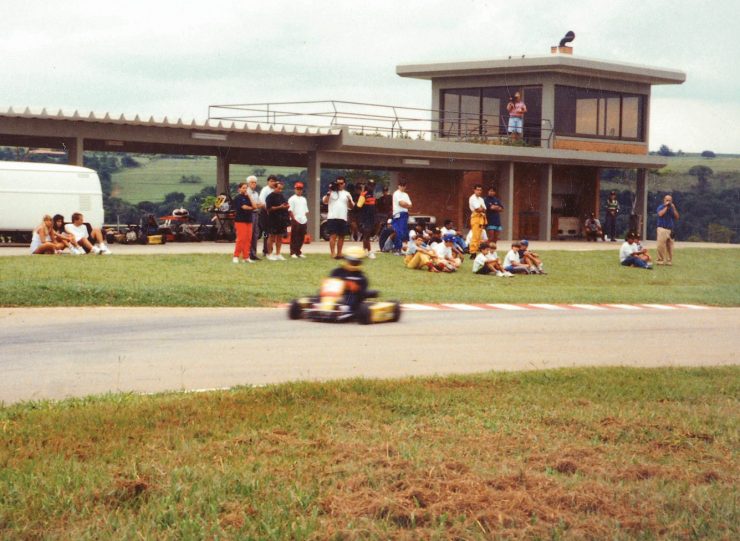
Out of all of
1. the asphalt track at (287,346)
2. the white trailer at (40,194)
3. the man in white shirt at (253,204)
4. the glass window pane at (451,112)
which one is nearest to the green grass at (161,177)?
the glass window pane at (451,112)

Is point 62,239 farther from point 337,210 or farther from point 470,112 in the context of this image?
point 470,112

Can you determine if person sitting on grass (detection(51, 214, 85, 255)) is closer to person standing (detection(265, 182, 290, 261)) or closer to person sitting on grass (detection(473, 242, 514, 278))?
person standing (detection(265, 182, 290, 261))

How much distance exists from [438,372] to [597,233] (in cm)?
3655

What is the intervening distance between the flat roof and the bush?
86.4ft

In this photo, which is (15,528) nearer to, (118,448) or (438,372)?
(118,448)

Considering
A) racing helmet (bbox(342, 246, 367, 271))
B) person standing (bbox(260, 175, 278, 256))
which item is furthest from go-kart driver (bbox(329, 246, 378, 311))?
person standing (bbox(260, 175, 278, 256))

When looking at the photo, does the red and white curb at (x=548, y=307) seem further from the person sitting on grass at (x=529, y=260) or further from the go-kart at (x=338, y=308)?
the person sitting on grass at (x=529, y=260)

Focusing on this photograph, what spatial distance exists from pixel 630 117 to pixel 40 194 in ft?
93.1

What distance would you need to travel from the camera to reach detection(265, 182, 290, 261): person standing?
23812 mm

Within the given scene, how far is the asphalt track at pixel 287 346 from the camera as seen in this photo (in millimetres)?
9484

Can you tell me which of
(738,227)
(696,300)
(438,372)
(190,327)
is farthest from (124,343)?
(738,227)

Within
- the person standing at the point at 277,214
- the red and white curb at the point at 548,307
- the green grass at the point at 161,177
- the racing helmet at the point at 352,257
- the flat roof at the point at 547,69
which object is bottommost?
the red and white curb at the point at 548,307

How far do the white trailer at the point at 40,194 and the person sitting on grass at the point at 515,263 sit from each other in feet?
42.0

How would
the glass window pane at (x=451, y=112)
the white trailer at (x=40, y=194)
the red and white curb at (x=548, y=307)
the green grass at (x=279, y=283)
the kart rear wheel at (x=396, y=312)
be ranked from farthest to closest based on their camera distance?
the glass window pane at (x=451, y=112) → the white trailer at (x=40, y=194) → the red and white curb at (x=548, y=307) → the green grass at (x=279, y=283) → the kart rear wheel at (x=396, y=312)
